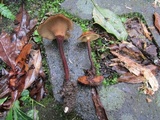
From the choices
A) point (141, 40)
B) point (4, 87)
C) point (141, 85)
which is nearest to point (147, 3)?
point (141, 40)

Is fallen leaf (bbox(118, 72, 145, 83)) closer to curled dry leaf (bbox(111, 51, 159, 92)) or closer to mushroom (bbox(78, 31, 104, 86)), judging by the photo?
curled dry leaf (bbox(111, 51, 159, 92))

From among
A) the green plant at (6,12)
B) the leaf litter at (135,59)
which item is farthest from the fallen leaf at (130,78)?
the green plant at (6,12)

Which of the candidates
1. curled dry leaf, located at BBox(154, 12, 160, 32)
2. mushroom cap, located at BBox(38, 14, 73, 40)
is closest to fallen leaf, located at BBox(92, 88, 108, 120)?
mushroom cap, located at BBox(38, 14, 73, 40)

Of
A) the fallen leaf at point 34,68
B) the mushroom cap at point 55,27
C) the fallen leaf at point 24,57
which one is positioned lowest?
the fallen leaf at point 34,68

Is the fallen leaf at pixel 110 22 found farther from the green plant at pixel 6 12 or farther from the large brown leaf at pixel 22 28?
the green plant at pixel 6 12

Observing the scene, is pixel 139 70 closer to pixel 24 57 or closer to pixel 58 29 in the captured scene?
pixel 58 29

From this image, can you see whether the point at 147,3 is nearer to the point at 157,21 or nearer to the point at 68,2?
the point at 157,21
